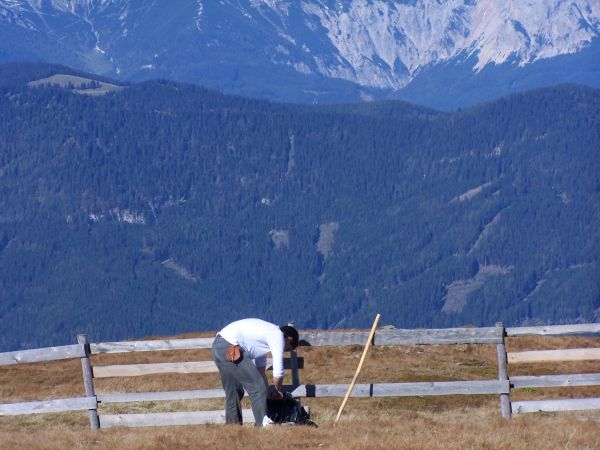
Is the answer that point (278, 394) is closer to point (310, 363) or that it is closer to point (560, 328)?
point (560, 328)

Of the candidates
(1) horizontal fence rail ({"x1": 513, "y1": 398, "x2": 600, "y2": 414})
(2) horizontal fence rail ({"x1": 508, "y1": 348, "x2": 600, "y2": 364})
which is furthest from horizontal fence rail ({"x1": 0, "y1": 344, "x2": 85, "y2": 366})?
(1) horizontal fence rail ({"x1": 513, "y1": 398, "x2": 600, "y2": 414})

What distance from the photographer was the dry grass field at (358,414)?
22.4m

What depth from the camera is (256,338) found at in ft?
75.8

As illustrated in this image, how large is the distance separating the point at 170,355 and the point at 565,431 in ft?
93.4

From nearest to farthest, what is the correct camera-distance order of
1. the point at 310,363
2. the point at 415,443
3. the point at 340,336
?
1. the point at 415,443
2. the point at 340,336
3. the point at 310,363

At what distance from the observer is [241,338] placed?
912 inches

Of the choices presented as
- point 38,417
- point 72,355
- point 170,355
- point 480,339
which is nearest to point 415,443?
point 480,339

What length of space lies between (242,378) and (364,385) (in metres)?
3.05

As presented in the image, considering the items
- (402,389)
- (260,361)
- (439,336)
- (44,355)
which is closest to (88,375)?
(44,355)

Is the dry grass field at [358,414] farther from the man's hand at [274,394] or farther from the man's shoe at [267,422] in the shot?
the man's hand at [274,394]

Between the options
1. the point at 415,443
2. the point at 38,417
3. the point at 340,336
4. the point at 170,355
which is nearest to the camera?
the point at 415,443

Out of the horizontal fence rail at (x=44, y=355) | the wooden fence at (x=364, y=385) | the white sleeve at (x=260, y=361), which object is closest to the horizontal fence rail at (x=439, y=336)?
A: the wooden fence at (x=364, y=385)

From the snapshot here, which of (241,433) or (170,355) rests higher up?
(241,433)

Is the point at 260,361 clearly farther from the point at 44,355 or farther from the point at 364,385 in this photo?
the point at 44,355
